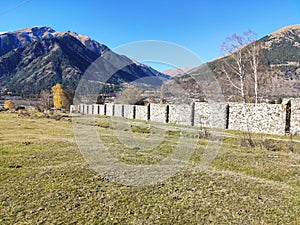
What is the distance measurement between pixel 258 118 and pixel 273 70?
53.8 feet

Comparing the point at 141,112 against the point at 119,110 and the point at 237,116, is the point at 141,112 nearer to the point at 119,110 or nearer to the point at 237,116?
the point at 119,110

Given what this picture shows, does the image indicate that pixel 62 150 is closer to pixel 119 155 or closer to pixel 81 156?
pixel 81 156

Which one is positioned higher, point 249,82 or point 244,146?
point 249,82

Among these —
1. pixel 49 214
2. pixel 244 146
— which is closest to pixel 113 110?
pixel 244 146

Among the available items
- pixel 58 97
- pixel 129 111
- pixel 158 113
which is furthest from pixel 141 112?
pixel 58 97

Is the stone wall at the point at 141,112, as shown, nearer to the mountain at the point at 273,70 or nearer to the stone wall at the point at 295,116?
the mountain at the point at 273,70

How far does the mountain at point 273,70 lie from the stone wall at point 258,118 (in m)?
3.55

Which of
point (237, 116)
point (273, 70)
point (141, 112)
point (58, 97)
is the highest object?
point (273, 70)

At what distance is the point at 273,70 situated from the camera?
96.0 ft

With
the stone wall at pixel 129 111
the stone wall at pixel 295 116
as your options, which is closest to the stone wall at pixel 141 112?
the stone wall at pixel 129 111

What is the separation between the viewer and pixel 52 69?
179875mm

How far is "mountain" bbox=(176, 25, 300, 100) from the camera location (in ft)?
67.1

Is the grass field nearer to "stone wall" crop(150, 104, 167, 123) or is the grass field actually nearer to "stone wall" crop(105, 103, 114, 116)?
"stone wall" crop(150, 104, 167, 123)

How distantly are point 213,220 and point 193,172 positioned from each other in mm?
2452
